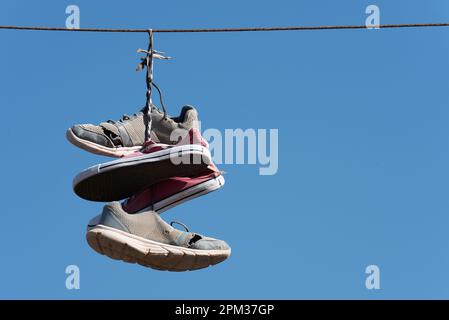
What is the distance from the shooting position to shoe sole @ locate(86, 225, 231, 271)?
8.48 metres

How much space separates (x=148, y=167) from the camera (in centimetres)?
880

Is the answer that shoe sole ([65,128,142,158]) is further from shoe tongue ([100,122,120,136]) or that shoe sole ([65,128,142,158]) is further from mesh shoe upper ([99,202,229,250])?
mesh shoe upper ([99,202,229,250])

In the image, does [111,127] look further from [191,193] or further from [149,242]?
[149,242]

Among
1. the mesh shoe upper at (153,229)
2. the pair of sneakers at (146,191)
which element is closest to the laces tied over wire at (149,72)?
the pair of sneakers at (146,191)

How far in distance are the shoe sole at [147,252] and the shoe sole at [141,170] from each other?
1.36 ft

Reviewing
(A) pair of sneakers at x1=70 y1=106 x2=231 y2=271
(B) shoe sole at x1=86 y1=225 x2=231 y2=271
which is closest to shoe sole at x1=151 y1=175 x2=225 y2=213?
(A) pair of sneakers at x1=70 y1=106 x2=231 y2=271

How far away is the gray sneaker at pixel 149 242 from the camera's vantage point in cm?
850

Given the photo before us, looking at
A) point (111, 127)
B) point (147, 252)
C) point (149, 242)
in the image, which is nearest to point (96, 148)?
point (111, 127)

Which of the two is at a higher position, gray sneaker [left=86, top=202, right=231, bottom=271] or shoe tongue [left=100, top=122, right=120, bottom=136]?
shoe tongue [left=100, top=122, right=120, bottom=136]

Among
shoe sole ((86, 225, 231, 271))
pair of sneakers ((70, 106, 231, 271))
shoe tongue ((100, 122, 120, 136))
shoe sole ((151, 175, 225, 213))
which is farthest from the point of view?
shoe tongue ((100, 122, 120, 136))

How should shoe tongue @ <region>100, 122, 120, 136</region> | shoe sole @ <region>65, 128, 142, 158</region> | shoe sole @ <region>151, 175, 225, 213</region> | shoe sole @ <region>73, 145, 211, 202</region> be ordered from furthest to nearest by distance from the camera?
shoe tongue @ <region>100, 122, 120, 136</region>, shoe sole @ <region>65, 128, 142, 158</region>, shoe sole @ <region>151, 175, 225, 213</region>, shoe sole @ <region>73, 145, 211, 202</region>

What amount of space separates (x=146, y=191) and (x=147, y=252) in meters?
0.78
